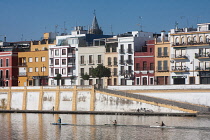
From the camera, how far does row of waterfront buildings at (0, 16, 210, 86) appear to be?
9662 cm

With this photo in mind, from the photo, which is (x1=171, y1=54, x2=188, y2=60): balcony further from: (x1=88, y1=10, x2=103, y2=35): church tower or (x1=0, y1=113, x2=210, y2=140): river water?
(x1=88, y1=10, x2=103, y2=35): church tower

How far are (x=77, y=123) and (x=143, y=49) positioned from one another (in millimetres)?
26537

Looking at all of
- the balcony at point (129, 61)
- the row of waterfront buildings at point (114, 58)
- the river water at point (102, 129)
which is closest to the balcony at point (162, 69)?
the row of waterfront buildings at point (114, 58)

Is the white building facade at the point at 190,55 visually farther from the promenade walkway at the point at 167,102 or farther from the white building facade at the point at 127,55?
the promenade walkway at the point at 167,102

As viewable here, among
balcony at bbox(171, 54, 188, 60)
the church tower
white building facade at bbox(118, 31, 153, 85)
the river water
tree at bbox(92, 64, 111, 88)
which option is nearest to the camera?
the river water

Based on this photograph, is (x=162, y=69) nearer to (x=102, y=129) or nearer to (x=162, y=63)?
(x=162, y=63)

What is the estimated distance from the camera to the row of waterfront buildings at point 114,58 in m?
96.6

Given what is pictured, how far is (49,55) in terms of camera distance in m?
114

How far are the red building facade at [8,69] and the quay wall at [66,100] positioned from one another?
29.5 feet

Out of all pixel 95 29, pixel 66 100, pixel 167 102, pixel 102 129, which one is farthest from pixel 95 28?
pixel 102 129

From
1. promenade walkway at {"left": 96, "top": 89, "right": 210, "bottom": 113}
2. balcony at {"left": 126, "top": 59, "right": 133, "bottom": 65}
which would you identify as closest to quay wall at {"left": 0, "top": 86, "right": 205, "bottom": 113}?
promenade walkway at {"left": 96, "top": 89, "right": 210, "bottom": 113}

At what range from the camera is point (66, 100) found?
97750 mm

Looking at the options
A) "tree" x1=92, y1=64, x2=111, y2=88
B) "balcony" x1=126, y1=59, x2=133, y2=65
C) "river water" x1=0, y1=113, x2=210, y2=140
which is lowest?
"river water" x1=0, y1=113, x2=210, y2=140

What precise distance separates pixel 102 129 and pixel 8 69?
4331 cm
